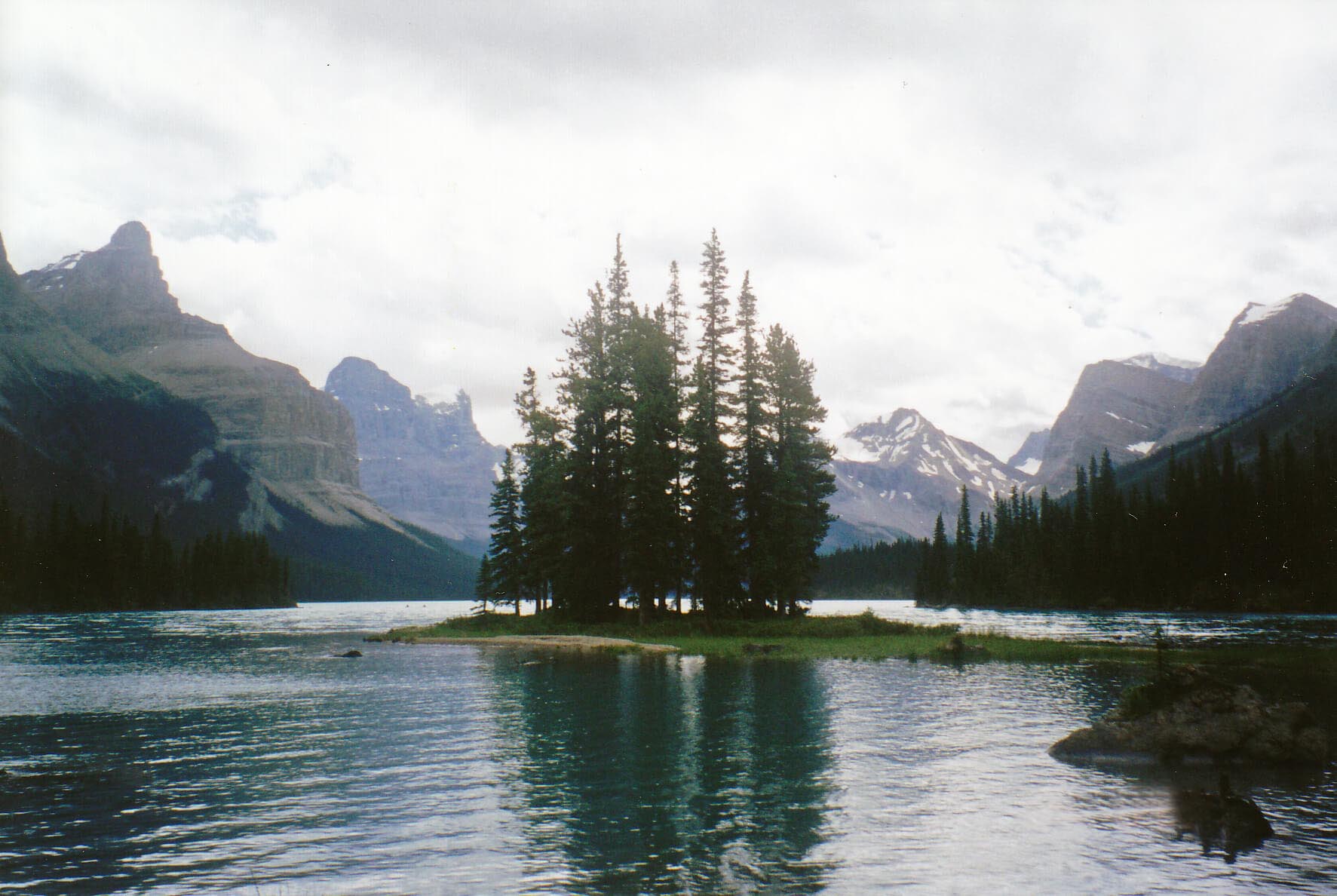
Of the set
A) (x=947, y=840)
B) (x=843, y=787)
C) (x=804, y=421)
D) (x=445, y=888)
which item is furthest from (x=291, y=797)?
(x=804, y=421)

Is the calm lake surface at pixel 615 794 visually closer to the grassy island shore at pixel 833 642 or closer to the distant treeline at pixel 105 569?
the grassy island shore at pixel 833 642

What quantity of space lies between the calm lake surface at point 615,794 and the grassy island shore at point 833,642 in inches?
407

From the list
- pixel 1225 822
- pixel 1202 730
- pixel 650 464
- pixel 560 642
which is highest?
pixel 650 464

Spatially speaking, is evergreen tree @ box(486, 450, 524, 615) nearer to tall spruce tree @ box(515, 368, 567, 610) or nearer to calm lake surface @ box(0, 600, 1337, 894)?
tall spruce tree @ box(515, 368, 567, 610)

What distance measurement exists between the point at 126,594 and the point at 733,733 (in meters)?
172

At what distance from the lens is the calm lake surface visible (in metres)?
12.8

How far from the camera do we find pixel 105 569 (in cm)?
15900

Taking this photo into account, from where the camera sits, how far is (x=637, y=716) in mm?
27531


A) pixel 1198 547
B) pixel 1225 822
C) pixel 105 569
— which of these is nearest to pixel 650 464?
pixel 1225 822

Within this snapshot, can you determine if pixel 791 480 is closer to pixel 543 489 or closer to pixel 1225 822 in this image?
pixel 543 489

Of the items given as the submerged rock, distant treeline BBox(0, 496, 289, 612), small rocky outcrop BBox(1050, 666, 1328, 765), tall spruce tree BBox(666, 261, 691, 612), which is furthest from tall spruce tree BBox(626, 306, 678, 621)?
distant treeline BBox(0, 496, 289, 612)

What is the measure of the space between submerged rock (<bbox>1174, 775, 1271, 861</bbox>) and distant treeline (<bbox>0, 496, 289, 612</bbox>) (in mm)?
169182

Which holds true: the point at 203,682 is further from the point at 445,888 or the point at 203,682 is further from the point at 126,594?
the point at 126,594

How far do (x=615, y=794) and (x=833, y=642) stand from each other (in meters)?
37.8
